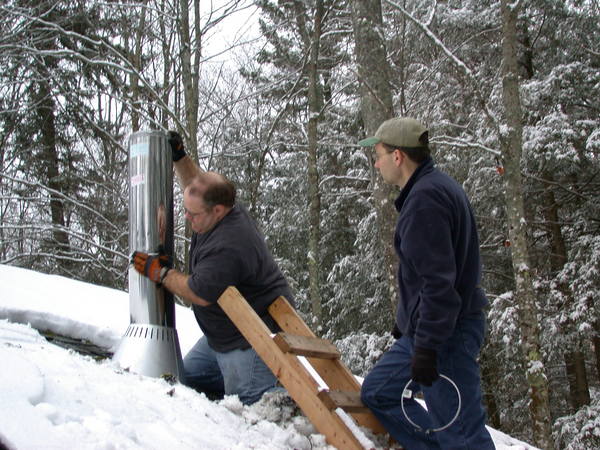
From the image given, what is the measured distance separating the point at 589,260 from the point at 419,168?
32.4 feet

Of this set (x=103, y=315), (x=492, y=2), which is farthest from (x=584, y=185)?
(x=103, y=315)

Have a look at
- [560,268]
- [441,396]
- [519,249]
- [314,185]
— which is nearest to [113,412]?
[441,396]

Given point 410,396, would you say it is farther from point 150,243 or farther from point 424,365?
point 150,243

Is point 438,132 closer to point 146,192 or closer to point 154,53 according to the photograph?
point 154,53

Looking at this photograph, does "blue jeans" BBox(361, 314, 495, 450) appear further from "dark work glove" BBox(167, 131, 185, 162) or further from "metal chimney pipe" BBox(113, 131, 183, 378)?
"dark work glove" BBox(167, 131, 185, 162)

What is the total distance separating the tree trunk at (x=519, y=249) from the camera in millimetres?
7562

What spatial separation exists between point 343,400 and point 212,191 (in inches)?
A: 56.0

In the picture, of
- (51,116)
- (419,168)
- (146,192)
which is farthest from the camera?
(51,116)

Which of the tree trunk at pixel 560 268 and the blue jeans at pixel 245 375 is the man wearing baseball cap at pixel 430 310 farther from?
the tree trunk at pixel 560 268

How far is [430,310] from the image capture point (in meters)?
2.74

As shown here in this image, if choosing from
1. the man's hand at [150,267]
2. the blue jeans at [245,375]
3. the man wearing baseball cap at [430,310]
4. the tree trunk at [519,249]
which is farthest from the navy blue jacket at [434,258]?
the tree trunk at [519,249]

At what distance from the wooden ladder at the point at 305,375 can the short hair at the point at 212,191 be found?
0.62 meters

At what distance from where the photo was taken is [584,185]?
12.1m

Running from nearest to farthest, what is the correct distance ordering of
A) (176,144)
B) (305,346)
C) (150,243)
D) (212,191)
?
(305,346) < (212,191) < (150,243) < (176,144)
